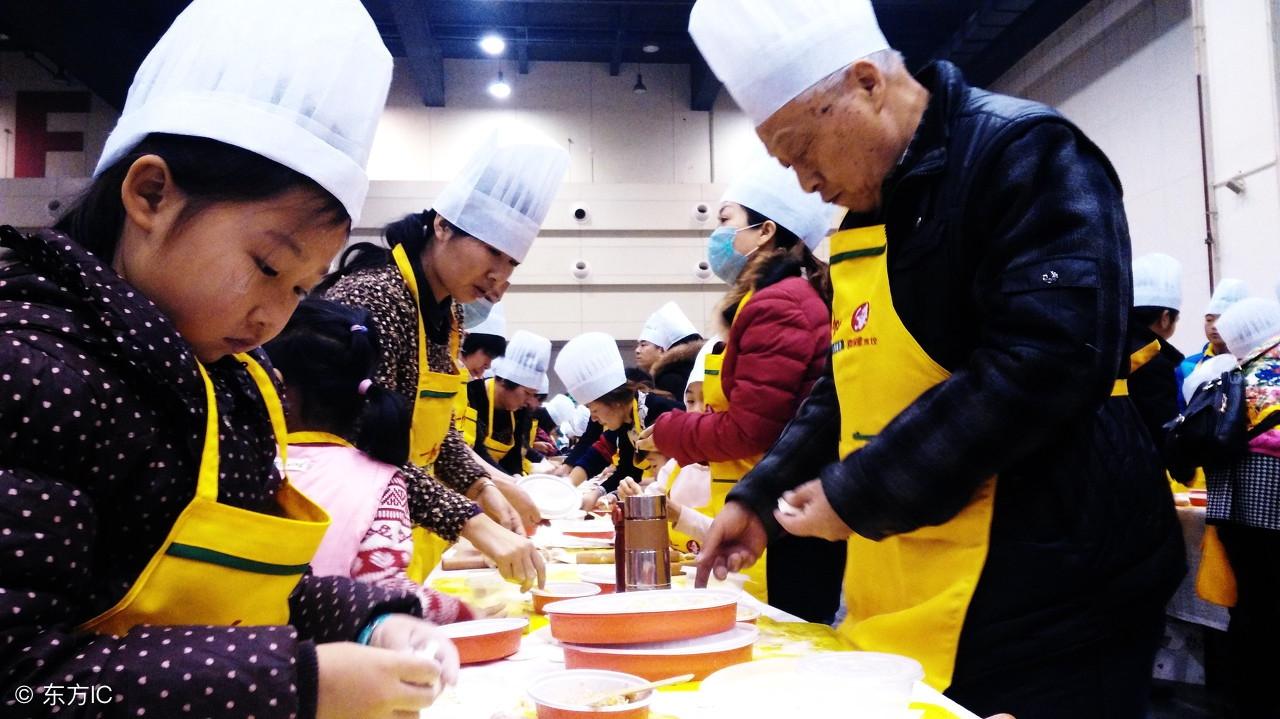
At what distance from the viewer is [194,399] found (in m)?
0.85

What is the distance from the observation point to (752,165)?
2936mm

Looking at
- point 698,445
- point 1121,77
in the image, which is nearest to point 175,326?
point 698,445

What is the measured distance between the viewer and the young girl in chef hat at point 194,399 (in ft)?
2.32

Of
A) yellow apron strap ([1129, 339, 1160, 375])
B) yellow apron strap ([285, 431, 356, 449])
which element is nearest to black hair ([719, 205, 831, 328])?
yellow apron strap ([285, 431, 356, 449])

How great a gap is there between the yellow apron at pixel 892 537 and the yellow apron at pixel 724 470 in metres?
0.62

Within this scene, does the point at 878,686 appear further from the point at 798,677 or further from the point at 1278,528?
the point at 1278,528

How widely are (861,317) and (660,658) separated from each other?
2.03 feet

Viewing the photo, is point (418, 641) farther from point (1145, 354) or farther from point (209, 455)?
point (1145, 354)

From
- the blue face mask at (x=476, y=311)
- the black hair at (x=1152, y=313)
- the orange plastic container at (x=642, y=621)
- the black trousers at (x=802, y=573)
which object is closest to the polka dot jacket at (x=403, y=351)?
the orange plastic container at (x=642, y=621)

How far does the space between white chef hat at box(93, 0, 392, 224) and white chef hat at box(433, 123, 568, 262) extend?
139cm

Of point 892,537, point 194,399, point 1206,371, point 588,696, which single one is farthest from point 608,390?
point 194,399

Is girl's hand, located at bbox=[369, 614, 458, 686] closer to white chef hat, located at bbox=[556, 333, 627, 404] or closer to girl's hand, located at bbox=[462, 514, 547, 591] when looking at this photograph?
girl's hand, located at bbox=[462, 514, 547, 591]

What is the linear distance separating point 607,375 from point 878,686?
15.4 feet

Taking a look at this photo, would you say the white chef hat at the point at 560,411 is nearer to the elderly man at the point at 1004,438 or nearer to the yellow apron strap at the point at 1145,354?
the yellow apron strap at the point at 1145,354
